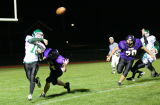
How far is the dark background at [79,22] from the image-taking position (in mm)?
51403

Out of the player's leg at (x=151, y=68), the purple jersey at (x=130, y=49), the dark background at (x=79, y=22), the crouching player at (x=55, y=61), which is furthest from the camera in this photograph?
the dark background at (x=79, y=22)

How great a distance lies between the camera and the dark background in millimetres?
51403

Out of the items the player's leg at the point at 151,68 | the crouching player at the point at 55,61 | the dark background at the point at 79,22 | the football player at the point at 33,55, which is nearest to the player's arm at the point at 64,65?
the crouching player at the point at 55,61

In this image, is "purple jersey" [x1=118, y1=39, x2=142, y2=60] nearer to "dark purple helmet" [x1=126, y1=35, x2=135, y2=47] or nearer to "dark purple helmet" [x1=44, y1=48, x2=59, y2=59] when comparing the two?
"dark purple helmet" [x1=126, y1=35, x2=135, y2=47]

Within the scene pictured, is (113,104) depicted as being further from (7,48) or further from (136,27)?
(136,27)

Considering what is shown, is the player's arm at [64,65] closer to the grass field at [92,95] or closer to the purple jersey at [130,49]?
the grass field at [92,95]

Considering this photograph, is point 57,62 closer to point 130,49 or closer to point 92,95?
point 92,95

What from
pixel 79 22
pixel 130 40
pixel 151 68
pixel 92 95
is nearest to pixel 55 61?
pixel 92 95

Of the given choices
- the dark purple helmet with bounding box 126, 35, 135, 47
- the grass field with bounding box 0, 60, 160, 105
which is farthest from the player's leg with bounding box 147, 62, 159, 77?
the dark purple helmet with bounding box 126, 35, 135, 47

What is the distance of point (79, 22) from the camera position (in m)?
80.8

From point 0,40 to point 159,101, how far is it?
140ft

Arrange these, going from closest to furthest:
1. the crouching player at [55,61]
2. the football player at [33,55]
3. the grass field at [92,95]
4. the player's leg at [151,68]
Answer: the grass field at [92,95] < the football player at [33,55] < the crouching player at [55,61] < the player's leg at [151,68]

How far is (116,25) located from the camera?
71.4m

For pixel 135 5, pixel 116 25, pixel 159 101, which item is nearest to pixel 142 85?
pixel 159 101
